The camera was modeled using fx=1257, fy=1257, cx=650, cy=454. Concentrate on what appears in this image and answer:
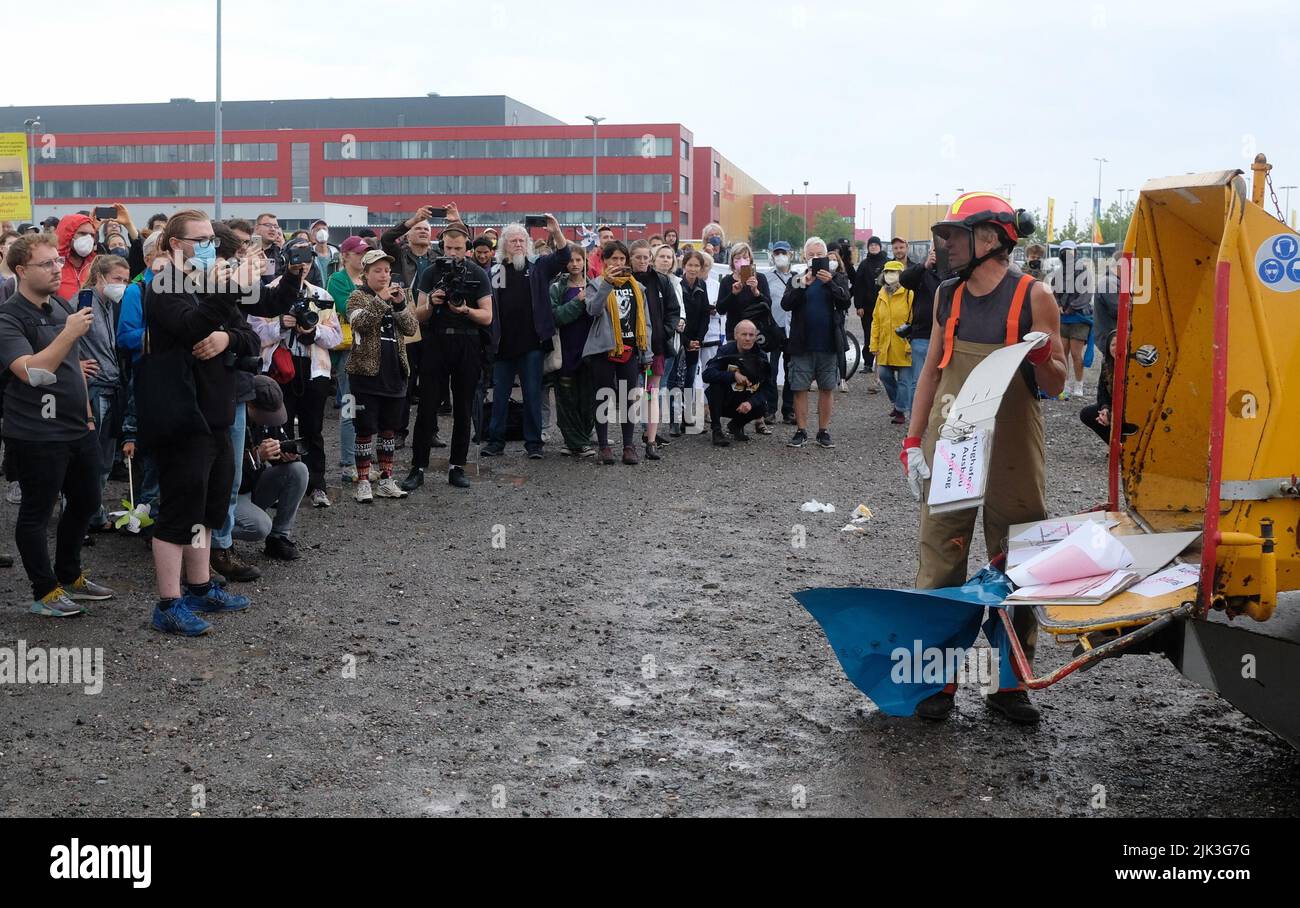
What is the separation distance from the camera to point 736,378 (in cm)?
1330

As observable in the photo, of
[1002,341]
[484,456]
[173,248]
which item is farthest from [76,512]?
[484,456]

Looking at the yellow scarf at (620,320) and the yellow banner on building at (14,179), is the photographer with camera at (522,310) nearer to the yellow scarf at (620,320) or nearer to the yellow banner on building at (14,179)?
the yellow scarf at (620,320)

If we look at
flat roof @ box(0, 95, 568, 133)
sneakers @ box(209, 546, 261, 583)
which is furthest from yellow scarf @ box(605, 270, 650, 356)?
flat roof @ box(0, 95, 568, 133)

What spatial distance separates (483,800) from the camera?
4477mm

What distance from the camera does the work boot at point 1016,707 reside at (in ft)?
17.5

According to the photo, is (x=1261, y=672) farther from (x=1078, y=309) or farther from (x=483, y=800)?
(x=1078, y=309)

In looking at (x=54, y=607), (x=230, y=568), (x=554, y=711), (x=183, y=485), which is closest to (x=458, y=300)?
(x=230, y=568)

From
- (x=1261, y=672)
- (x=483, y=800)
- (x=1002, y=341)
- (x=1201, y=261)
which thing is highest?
(x=1201, y=261)

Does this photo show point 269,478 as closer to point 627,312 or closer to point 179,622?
point 179,622

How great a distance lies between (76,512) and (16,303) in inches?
45.6

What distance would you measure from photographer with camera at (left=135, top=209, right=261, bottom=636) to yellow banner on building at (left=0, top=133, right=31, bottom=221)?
10.8m

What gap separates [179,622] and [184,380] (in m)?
1.22

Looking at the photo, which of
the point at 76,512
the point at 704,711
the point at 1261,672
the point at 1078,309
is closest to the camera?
the point at 1261,672

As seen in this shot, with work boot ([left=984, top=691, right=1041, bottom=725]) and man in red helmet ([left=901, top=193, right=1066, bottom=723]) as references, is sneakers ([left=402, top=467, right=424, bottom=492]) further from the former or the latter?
work boot ([left=984, top=691, right=1041, bottom=725])
